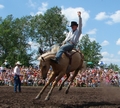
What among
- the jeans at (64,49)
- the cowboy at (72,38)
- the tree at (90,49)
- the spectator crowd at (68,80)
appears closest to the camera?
the jeans at (64,49)

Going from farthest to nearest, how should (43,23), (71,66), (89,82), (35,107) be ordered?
Answer: (43,23) → (89,82) → (71,66) → (35,107)

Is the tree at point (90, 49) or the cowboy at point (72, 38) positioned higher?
the tree at point (90, 49)

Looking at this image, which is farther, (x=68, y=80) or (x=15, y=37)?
(x=15, y=37)

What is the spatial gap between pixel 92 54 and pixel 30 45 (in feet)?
84.6

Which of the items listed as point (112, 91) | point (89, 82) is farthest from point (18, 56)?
point (112, 91)

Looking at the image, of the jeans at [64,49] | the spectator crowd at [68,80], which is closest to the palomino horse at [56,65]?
the jeans at [64,49]

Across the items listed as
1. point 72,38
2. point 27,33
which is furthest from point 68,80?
point 27,33

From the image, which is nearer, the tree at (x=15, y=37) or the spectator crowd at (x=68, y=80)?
the spectator crowd at (x=68, y=80)

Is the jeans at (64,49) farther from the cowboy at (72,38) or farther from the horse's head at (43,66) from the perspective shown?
the horse's head at (43,66)

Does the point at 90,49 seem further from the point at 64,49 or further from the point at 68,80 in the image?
the point at 64,49

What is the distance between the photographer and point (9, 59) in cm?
6831

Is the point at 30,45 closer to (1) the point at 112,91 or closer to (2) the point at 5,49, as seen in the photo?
(2) the point at 5,49

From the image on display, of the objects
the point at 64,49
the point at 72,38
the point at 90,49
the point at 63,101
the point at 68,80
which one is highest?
the point at 90,49

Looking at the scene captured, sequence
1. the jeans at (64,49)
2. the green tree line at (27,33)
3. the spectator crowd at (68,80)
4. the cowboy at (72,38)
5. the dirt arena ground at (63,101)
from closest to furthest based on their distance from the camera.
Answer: the dirt arena ground at (63,101) → the jeans at (64,49) → the cowboy at (72,38) → the spectator crowd at (68,80) → the green tree line at (27,33)
